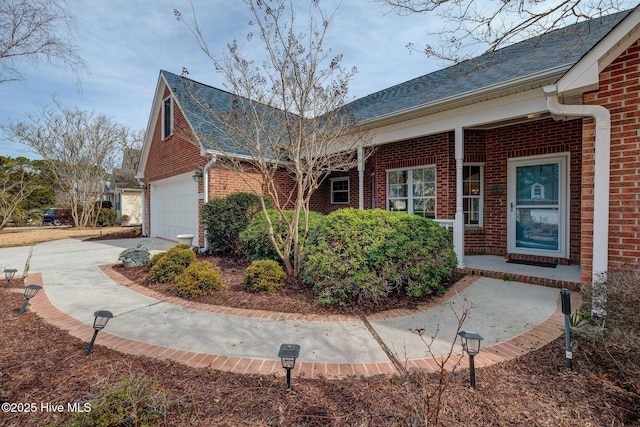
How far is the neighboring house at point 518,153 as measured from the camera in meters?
3.67

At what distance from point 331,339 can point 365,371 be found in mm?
709

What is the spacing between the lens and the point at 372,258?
13.7 ft

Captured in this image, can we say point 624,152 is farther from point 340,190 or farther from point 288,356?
point 340,190

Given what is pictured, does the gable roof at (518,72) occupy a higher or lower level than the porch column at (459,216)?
higher

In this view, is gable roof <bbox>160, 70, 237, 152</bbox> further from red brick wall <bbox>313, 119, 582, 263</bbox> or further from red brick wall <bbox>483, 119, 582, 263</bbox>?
red brick wall <bbox>483, 119, 582, 263</bbox>

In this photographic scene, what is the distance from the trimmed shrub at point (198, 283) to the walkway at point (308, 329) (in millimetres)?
237

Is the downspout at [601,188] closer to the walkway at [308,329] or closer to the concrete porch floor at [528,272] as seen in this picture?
the walkway at [308,329]

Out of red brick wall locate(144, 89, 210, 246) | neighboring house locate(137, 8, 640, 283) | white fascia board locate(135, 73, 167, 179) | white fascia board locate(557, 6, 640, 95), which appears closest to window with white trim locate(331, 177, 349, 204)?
neighboring house locate(137, 8, 640, 283)

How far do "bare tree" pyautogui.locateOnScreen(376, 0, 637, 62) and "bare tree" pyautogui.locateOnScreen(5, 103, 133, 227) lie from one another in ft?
76.0

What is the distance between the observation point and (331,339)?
3.18 m

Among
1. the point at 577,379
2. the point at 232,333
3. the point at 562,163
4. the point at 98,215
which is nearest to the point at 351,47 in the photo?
the point at 562,163

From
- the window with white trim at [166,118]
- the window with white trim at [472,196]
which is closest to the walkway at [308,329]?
the window with white trim at [472,196]

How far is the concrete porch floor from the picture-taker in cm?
502

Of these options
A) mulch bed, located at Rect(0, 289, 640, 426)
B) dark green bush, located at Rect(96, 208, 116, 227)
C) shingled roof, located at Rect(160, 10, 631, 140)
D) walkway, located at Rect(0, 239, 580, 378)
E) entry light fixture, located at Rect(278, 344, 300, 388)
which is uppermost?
shingled roof, located at Rect(160, 10, 631, 140)
